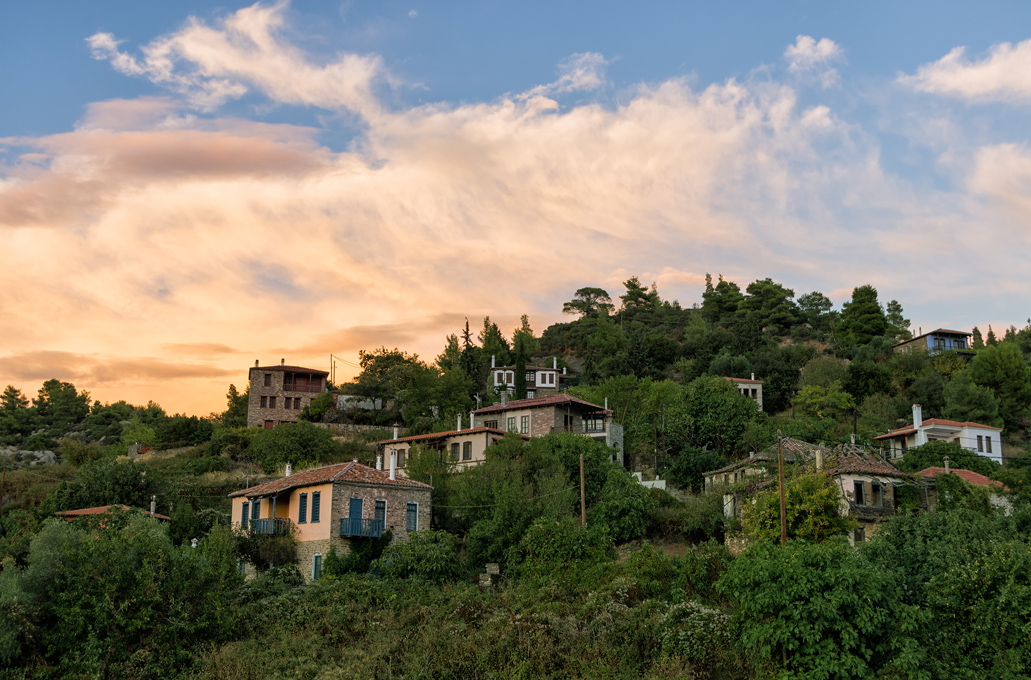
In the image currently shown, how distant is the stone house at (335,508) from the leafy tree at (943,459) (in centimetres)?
2802

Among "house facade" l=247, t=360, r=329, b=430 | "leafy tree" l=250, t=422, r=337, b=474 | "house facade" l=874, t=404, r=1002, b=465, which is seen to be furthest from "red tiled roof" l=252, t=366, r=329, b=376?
"house facade" l=874, t=404, r=1002, b=465

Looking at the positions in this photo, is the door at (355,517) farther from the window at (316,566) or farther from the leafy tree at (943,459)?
the leafy tree at (943,459)

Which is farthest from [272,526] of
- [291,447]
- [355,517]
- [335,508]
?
[291,447]

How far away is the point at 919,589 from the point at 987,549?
2039mm

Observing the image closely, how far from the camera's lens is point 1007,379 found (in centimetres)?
6700

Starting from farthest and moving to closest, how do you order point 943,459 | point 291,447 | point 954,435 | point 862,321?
point 862,321, point 291,447, point 954,435, point 943,459

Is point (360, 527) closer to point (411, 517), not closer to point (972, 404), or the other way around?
point (411, 517)

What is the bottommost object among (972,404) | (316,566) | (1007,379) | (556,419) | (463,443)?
(316,566)

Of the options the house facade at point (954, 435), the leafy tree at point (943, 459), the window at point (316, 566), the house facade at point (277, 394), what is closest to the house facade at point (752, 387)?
the house facade at point (954, 435)

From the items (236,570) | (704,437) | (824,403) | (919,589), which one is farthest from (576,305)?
(919,589)

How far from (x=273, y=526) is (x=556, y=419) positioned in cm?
2273

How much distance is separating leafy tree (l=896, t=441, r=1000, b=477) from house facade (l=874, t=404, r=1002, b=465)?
14.1 feet

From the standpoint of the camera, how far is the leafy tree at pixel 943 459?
46406 mm

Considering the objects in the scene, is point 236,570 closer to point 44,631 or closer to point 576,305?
point 44,631
